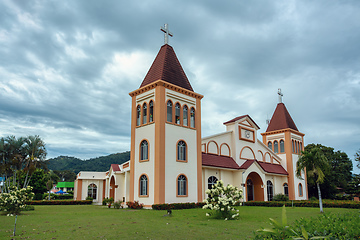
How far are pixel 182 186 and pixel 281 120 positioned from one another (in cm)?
2160

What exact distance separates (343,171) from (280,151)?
17.7 meters

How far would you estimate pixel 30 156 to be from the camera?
114 feet

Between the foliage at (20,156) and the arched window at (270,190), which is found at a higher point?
the foliage at (20,156)

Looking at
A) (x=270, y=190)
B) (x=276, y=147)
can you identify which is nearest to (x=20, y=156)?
(x=270, y=190)

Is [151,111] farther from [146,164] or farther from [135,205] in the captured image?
[135,205]

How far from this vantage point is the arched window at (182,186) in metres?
22.3

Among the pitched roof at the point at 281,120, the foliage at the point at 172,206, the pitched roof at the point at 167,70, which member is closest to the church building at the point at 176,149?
the pitched roof at the point at 167,70

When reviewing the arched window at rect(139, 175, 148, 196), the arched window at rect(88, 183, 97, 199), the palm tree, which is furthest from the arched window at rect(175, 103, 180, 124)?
the arched window at rect(88, 183, 97, 199)

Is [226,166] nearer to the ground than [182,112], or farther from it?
nearer to the ground

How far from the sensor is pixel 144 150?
22.9m

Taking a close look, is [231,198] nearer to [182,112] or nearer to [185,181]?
[185,181]

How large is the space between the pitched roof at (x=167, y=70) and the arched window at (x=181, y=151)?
5.09 m

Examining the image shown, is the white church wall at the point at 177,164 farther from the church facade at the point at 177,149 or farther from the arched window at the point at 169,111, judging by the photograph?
the arched window at the point at 169,111

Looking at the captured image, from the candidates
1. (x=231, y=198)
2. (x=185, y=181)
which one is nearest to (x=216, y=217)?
→ (x=231, y=198)
